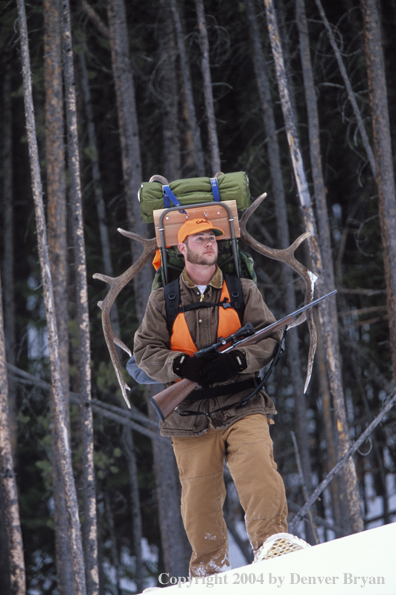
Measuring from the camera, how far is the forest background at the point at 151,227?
829cm

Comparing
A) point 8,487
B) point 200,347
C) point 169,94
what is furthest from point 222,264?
point 169,94

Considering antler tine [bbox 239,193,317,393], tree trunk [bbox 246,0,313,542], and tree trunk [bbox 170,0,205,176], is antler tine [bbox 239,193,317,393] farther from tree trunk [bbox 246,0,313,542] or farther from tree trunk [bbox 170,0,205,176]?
tree trunk [bbox 246,0,313,542]

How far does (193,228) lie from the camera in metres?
4.12

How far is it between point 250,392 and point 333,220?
8.71 metres

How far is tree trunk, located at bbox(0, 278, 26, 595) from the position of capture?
315 inches

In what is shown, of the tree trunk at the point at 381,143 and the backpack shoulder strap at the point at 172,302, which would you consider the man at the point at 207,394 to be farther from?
the tree trunk at the point at 381,143

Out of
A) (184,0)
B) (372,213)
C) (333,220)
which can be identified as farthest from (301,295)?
(184,0)

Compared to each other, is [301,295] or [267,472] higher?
[301,295]

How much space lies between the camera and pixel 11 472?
8.11 m

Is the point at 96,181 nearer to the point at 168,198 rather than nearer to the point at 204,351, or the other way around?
the point at 168,198

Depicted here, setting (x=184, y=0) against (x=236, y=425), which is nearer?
(x=236, y=425)

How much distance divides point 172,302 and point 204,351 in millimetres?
438

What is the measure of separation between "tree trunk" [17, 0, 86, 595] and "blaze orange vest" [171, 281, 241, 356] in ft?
11.6

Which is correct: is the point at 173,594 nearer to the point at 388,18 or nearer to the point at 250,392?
the point at 250,392
